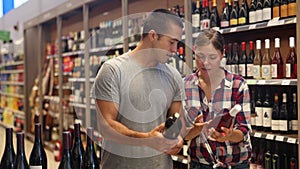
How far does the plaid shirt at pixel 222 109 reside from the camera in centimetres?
222

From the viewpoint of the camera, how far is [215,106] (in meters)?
2.26

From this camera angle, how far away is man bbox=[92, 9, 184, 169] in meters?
1.78

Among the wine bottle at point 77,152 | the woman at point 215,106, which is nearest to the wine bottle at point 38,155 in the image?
the wine bottle at point 77,152

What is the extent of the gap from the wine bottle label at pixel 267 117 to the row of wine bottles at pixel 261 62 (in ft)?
0.83

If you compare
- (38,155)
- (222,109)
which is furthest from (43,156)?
(222,109)

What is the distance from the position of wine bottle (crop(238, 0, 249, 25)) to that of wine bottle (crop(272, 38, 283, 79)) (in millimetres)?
299

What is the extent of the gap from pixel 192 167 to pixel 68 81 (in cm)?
361

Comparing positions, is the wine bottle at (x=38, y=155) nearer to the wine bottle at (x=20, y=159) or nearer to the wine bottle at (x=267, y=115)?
the wine bottle at (x=20, y=159)

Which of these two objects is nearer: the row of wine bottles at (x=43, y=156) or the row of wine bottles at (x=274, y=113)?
the row of wine bottles at (x=43, y=156)

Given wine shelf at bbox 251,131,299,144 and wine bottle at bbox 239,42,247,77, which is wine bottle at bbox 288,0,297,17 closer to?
wine bottle at bbox 239,42,247,77

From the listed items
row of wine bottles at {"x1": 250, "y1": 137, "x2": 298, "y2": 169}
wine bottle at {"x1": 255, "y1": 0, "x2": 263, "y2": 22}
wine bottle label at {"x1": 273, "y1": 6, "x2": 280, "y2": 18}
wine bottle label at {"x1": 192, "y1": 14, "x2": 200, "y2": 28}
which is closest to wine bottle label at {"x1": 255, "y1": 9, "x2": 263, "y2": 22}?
wine bottle at {"x1": 255, "y1": 0, "x2": 263, "y2": 22}

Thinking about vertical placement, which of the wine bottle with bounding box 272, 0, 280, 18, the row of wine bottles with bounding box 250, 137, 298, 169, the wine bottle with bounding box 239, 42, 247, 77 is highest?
the wine bottle with bounding box 272, 0, 280, 18

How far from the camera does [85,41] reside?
5004 millimetres

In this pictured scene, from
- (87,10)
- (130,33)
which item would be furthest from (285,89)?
(87,10)
